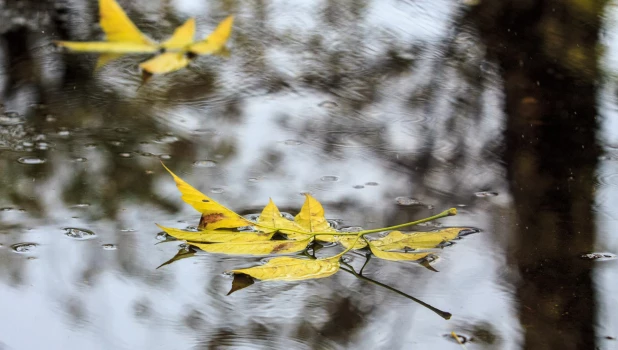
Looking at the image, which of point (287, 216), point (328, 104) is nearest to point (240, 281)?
point (287, 216)

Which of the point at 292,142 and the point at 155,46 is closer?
the point at 292,142

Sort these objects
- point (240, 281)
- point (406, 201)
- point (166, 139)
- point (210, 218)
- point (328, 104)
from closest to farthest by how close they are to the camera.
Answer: point (240, 281)
point (210, 218)
point (406, 201)
point (166, 139)
point (328, 104)

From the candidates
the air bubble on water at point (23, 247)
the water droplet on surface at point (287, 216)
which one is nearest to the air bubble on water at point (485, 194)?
the water droplet on surface at point (287, 216)

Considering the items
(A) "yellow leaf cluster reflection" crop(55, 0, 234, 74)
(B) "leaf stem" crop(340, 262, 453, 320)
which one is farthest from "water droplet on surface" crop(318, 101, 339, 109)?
(B) "leaf stem" crop(340, 262, 453, 320)

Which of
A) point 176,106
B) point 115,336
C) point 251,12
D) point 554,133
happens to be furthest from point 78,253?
point 251,12

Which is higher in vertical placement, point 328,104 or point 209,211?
point 209,211

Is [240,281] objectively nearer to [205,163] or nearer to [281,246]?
[281,246]

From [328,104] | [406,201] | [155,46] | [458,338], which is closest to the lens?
[458,338]
